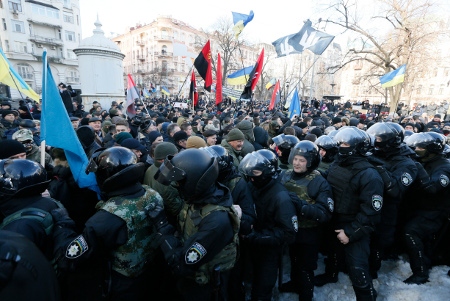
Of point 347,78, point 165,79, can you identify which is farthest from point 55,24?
point 347,78

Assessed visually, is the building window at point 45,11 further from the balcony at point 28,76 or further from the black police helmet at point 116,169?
the black police helmet at point 116,169

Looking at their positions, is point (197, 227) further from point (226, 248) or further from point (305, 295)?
point (305, 295)

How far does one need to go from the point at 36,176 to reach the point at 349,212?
330cm

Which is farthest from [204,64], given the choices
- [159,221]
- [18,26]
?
[18,26]

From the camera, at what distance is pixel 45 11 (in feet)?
146

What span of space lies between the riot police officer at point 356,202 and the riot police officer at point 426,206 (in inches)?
40.0

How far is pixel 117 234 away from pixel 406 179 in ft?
11.4

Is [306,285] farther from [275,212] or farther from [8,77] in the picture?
[8,77]

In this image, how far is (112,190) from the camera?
2.21m

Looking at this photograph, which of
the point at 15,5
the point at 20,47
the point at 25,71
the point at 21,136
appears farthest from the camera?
the point at 20,47

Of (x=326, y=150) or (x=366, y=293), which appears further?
(x=326, y=150)

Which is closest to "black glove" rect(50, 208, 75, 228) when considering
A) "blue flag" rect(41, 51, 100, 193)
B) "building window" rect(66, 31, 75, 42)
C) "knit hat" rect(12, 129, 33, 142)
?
"blue flag" rect(41, 51, 100, 193)

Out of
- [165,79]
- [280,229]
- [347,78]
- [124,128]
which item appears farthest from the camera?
[347,78]

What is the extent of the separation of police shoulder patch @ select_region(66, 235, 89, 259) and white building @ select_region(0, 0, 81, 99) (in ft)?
151
